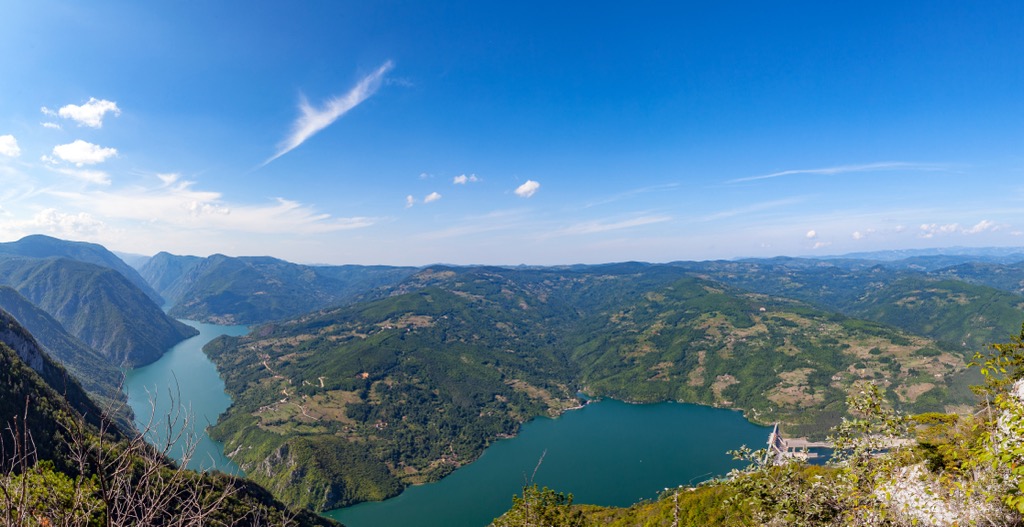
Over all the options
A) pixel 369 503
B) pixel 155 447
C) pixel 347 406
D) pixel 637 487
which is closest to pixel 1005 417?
pixel 155 447

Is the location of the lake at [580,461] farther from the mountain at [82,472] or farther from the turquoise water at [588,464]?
the mountain at [82,472]

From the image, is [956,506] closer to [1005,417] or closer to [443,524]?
[1005,417]

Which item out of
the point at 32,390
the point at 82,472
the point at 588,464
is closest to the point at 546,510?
the point at 82,472

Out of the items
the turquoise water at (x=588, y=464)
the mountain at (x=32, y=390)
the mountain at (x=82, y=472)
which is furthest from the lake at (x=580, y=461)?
the mountain at (x=82, y=472)

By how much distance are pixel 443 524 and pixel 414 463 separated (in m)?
44.7

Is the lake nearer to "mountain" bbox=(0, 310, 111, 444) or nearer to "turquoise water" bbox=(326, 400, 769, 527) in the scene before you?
"turquoise water" bbox=(326, 400, 769, 527)

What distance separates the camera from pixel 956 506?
31.7 feet

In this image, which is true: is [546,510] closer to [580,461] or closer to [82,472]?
[82,472]

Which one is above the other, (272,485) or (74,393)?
(74,393)

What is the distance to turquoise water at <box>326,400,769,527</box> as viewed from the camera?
367ft

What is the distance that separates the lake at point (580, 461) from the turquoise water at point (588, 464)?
0.98ft

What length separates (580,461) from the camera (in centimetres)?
13575

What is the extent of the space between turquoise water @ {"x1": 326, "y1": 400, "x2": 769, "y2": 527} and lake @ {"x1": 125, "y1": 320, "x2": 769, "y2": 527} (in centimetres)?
30

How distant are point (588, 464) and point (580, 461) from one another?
3.22 metres
